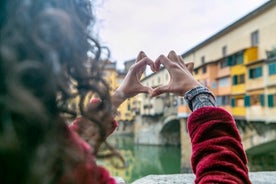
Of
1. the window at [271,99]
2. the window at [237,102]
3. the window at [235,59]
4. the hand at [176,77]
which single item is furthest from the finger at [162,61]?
the window at [235,59]

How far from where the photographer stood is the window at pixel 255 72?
782 cm

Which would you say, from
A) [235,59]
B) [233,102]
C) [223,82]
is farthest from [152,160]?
[235,59]

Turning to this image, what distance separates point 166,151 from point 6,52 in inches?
602

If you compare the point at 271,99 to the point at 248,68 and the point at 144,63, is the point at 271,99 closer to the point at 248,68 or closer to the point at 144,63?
the point at 248,68

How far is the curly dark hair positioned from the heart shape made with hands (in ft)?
0.87

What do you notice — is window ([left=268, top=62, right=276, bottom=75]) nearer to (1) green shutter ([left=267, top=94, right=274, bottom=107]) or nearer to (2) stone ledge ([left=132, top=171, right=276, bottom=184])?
(1) green shutter ([left=267, top=94, right=274, bottom=107])

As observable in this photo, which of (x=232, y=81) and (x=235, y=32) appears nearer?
(x=232, y=81)

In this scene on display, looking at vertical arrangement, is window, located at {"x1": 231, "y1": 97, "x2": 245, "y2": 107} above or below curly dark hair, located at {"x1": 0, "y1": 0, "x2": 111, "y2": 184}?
above

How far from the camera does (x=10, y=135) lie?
0.77 ft

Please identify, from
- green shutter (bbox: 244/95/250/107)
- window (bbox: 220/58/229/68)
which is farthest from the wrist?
window (bbox: 220/58/229/68)

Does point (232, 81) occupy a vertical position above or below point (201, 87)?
above

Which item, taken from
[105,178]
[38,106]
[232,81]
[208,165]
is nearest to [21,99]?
[38,106]

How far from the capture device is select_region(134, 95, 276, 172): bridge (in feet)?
25.8

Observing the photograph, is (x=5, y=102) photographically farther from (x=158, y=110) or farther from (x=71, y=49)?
(x=158, y=110)
